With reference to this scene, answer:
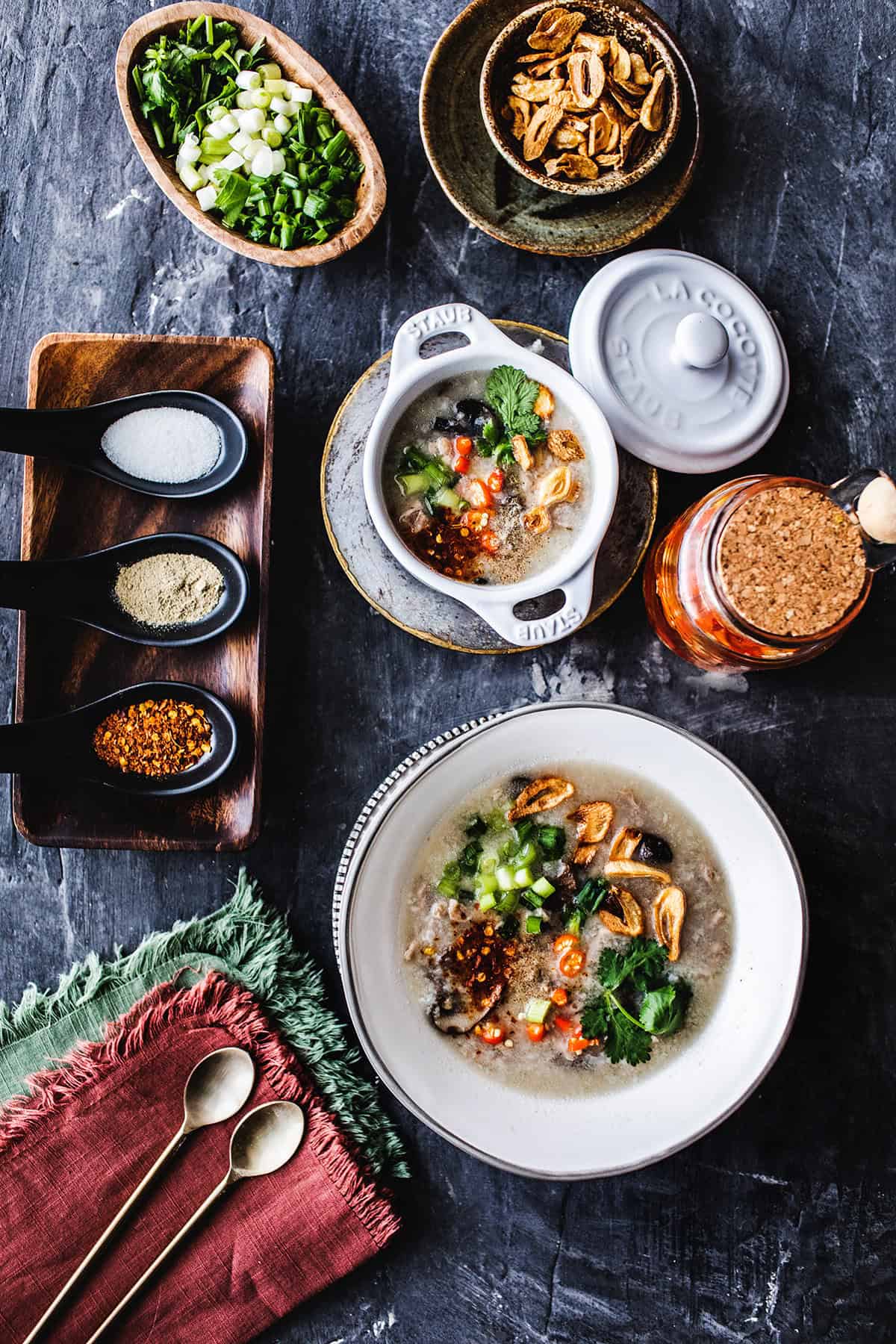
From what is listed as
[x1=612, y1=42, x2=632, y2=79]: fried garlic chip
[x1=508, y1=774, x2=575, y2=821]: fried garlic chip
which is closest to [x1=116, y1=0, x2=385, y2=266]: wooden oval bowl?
[x1=612, y1=42, x2=632, y2=79]: fried garlic chip

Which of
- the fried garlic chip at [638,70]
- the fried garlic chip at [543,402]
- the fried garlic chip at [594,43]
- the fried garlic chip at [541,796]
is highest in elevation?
the fried garlic chip at [594,43]

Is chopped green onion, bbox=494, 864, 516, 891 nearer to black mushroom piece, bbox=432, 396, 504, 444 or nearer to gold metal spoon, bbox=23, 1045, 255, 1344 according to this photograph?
gold metal spoon, bbox=23, 1045, 255, 1344

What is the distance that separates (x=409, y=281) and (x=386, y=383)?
281mm

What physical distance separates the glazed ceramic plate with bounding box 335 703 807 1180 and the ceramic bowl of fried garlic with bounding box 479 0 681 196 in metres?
1.01

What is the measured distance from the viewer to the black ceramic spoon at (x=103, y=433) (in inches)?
64.6

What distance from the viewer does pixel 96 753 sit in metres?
1.68

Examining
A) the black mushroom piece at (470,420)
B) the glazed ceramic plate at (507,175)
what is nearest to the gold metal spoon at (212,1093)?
the black mushroom piece at (470,420)

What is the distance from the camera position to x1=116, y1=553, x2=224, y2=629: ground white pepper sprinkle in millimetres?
1682

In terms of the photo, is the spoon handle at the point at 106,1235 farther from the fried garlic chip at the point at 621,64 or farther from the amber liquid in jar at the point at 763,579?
the fried garlic chip at the point at 621,64

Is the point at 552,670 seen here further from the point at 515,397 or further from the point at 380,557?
the point at 515,397

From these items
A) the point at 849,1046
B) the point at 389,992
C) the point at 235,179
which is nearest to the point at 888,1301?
the point at 849,1046

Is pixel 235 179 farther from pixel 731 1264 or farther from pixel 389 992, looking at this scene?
pixel 731 1264

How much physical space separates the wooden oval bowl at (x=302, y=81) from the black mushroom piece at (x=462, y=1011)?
4.58ft

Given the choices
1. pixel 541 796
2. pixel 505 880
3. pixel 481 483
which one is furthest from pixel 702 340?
pixel 505 880
